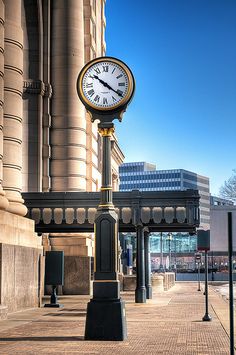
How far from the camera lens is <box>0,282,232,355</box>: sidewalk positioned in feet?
47.1

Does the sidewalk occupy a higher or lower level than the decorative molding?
lower

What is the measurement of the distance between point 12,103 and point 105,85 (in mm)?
10461

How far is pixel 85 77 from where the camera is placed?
1772cm

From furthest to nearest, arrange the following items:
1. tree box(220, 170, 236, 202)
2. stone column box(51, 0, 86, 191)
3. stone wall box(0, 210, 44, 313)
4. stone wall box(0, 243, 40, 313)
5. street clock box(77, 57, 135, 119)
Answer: tree box(220, 170, 236, 202), stone column box(51, 0, 86, 191), stone wall box(0, 210, 44, 313), stone wall box(0, 243, 40, 313), street clock box(77, 57, 135, 119)

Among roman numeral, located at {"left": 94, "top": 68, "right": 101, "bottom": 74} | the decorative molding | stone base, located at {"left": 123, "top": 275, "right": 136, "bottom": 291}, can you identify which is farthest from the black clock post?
stone base, located at {"left": 123, "top": 275, "right": 136, "bottom": 291}

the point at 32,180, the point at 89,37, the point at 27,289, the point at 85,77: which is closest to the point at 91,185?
the point at 32,180

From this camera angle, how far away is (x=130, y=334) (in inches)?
691

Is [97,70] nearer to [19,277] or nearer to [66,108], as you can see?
[19,277]

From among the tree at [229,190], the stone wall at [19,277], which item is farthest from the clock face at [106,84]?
the tree at [229,190]

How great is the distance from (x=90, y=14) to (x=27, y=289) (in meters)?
27.2

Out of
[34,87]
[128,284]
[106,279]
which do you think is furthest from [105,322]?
[128,284]

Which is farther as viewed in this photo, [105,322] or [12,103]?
[12,103]

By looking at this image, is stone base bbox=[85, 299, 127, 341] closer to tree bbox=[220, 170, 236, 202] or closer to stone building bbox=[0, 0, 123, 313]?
stone building bbox=[0, 0, 123, 313]

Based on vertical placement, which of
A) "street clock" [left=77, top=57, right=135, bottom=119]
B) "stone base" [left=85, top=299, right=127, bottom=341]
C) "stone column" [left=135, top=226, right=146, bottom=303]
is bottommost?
"stone base" [left=85, top=299, right=127, bottom=341]
